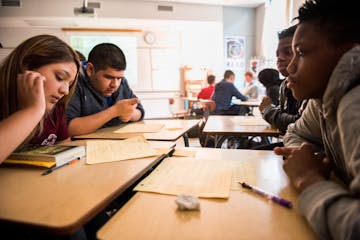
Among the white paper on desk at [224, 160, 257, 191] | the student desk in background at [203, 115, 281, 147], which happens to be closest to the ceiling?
the student desk in background at [203, 115, 281, 147]

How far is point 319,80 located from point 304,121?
0.43m

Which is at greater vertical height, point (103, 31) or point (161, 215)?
point (103, 31)

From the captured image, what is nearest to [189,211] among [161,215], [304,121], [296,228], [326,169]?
[161,215]

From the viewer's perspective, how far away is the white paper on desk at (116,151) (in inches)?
38.6

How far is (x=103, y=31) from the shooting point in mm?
6613

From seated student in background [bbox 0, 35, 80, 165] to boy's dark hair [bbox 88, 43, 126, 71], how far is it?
1.51ft

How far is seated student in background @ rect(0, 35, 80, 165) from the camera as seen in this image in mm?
770

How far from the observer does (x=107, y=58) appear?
169 cm

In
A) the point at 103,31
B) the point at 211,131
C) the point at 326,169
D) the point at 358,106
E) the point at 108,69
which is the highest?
the point at 103,31

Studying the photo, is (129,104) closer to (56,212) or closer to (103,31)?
(56,212)

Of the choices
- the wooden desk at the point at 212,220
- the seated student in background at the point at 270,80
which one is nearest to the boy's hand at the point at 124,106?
the wooden desk at the point at 212,220

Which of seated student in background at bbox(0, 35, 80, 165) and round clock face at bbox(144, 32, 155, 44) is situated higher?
round clock face at bbox(144, 32, 155, 44)

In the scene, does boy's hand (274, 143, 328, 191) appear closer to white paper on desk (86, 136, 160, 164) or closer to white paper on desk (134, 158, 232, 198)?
white paper on desk (134, 158, 232, 198)

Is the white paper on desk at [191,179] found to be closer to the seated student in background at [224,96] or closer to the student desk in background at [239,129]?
the student desk in background at [239,129]
